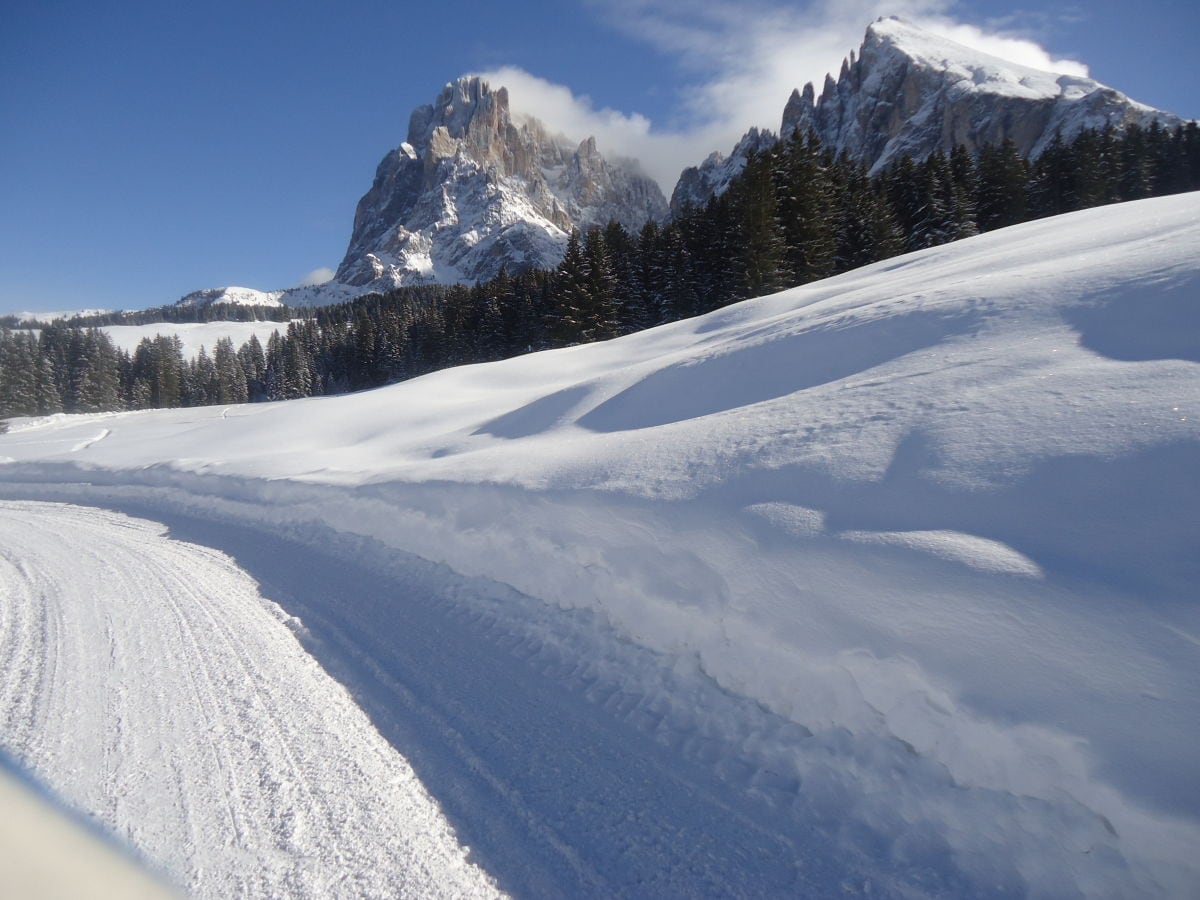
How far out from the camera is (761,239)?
2778 centimetres

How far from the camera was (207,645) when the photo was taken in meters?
4.98

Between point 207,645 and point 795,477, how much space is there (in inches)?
203

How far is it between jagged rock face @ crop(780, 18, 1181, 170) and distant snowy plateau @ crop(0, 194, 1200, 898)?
9292cm

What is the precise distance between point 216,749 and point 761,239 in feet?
94.6

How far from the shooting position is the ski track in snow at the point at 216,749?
2.68 m

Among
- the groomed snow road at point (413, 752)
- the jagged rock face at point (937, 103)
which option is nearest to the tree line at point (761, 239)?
the groomed snow road at point (413, 752)

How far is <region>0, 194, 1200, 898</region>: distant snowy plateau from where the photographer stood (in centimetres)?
258

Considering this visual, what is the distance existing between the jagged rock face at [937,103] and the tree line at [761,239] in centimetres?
4571

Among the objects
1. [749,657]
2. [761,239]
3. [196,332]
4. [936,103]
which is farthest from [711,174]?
[749,657]

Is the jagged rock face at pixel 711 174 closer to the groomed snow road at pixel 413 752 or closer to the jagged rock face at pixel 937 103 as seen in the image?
the jagged rock face at pixel 937 103

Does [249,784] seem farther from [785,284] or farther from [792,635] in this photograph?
[785,284]

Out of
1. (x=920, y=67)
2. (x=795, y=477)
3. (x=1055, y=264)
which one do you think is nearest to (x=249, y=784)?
(x=795, y=477)

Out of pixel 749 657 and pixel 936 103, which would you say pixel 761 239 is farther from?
pixel 936 103

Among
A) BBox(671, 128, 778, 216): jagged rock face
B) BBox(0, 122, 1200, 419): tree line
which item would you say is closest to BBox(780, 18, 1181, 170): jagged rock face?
BBox(671, 128, 778, 216): jagged rock face
